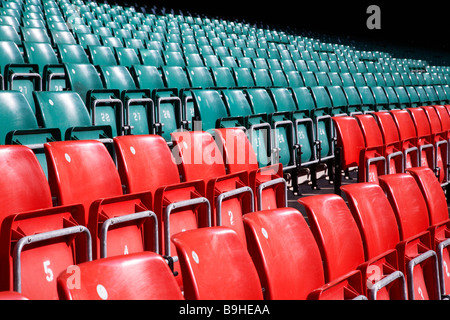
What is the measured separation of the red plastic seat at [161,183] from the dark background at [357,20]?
4385 mm

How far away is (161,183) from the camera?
77 centimetres

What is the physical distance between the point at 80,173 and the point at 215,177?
196mm

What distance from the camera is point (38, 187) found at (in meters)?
0.61

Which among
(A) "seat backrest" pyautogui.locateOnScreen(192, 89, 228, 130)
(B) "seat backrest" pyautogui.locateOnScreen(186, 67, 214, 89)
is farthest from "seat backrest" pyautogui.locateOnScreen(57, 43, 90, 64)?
(A) "seat backrest" pyautogui.locateOnScreen(192, 89, 228, 130)

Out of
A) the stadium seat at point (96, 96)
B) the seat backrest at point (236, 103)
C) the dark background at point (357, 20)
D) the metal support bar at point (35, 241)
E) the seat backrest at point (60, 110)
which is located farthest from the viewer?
the dark background at point (357, 20)

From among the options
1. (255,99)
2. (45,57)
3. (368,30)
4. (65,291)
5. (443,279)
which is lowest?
(443,279)

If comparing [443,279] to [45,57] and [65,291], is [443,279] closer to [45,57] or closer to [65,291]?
[65,291]

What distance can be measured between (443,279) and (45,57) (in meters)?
1.16

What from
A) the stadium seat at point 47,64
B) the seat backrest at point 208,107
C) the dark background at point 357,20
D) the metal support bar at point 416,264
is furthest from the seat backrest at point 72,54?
the dark background at point 357,20

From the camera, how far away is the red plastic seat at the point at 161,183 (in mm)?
670

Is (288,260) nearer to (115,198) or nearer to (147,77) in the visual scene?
(115,198)

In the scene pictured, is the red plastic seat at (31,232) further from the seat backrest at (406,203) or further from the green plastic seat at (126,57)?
the green plastic seat at (126,57)

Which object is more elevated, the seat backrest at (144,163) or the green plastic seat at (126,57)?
the green plastic seat at (126,57)

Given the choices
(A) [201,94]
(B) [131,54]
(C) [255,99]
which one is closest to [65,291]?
(A) [201,94]
